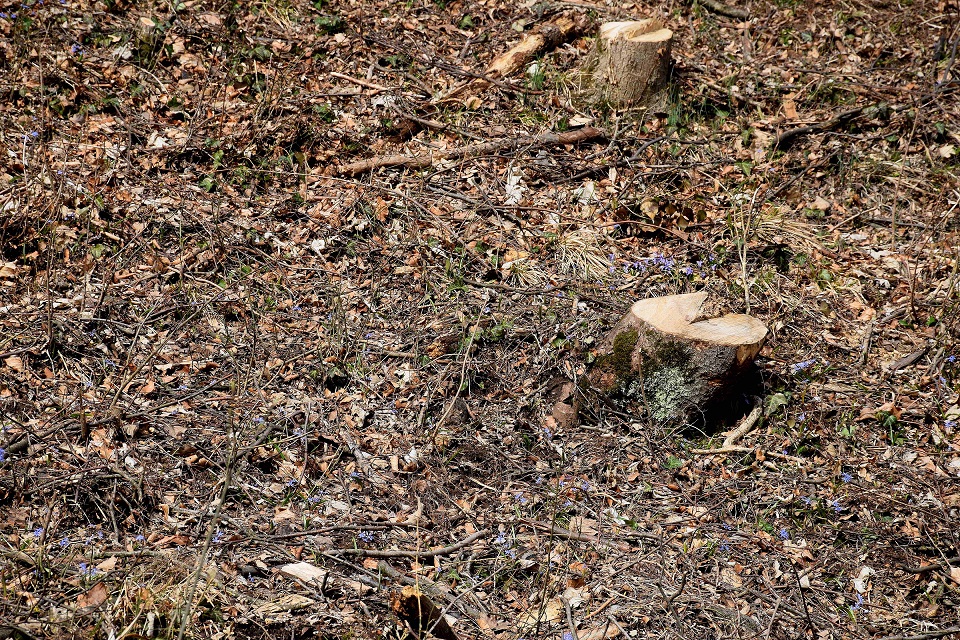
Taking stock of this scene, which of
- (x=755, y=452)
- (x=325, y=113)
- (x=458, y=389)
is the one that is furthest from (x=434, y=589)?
(x=325, y=113)

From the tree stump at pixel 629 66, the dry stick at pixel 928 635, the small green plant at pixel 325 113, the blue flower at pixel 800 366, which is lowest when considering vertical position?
the dry stick at pixel 928 635

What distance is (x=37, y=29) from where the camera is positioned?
566cm

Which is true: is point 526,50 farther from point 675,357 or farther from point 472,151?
point 675,357

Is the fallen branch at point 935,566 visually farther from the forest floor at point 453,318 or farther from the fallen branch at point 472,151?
the fallen branch at point 472,151

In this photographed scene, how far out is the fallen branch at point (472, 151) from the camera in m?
5.42

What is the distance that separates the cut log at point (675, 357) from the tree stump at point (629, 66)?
2284mm

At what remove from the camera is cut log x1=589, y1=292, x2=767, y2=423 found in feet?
12.7

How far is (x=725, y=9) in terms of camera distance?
6.80 metres

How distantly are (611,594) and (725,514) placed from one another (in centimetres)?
81

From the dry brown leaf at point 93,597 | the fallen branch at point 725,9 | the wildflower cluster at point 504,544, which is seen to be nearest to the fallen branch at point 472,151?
the fallen branch at point 725,9

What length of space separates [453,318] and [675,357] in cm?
135

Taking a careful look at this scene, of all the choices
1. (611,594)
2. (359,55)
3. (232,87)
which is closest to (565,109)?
(359,55)

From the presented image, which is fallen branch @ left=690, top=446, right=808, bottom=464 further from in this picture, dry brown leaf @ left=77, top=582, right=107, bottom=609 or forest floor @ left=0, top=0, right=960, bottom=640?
dry brown leaf @ left=77, top=582, right=107, bottom=609

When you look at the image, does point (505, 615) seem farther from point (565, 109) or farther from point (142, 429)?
point (565, 109)
